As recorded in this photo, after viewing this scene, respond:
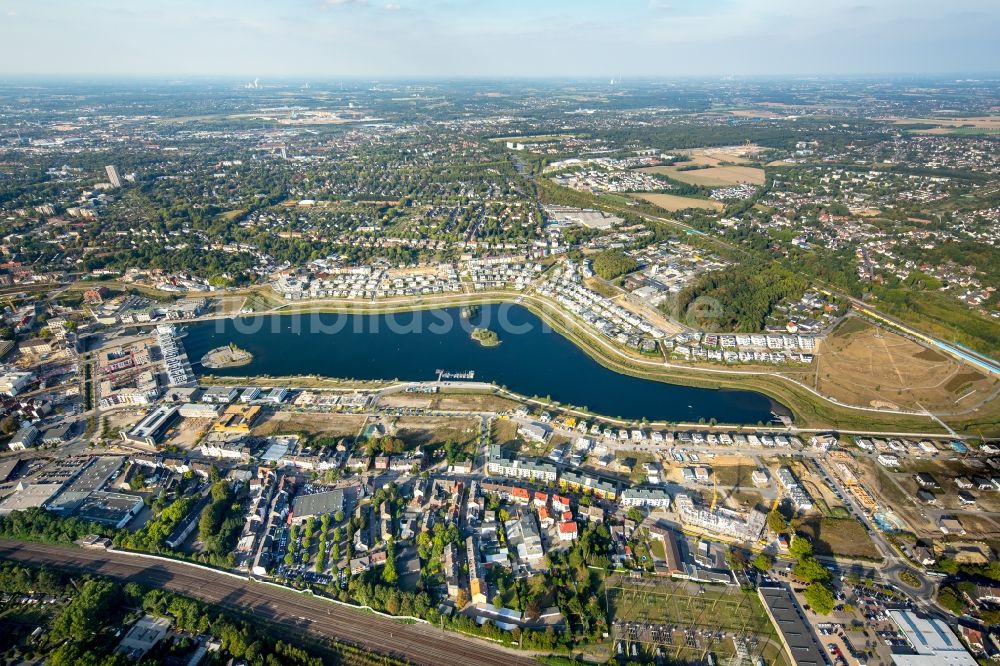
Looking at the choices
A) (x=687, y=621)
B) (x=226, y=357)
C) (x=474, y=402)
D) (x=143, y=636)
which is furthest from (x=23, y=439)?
(x=687, y=621)

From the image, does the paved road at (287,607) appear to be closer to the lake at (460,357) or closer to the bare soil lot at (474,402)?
the bare soil lot at (474,402)

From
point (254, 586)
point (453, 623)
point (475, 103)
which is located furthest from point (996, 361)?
point (475, 103)

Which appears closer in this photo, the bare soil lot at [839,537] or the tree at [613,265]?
the bare soil lot at [839,537]

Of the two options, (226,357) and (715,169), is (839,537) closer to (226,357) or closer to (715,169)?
(226,357)

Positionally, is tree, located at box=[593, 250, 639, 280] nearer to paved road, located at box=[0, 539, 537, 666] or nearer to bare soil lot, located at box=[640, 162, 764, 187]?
paved road, located at box=[0, 539, 537, 666]

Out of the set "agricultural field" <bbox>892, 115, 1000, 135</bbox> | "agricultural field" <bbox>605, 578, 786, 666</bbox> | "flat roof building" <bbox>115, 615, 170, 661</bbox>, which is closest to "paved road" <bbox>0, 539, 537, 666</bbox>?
"flat roof building" <bbox>115, 615, 170, 661</bbox>

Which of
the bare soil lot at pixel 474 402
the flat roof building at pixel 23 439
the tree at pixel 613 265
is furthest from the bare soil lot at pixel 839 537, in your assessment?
the flat roof building at pixel 23 439
